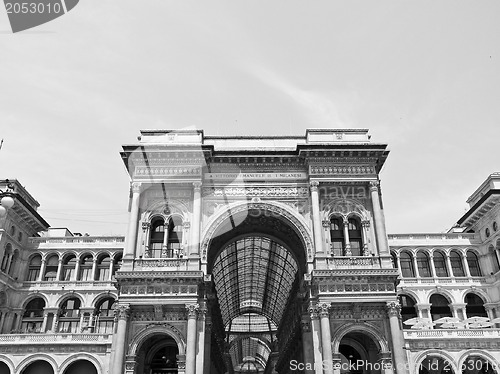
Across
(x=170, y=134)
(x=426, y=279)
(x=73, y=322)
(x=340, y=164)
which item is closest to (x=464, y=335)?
(x=426, y=279)

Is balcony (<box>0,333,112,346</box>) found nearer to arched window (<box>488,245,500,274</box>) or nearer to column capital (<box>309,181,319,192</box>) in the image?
column capital (<box>309,181,319,192</box>)

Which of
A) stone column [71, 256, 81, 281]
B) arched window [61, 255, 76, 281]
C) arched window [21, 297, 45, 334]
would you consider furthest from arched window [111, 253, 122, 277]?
arched window [21, 297, 45, 334]

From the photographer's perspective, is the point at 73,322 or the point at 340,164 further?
the point at 73,322

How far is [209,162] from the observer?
40.3 meters

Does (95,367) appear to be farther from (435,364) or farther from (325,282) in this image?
(435,364)

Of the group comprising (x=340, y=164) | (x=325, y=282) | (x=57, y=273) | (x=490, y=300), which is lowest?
(x=325, y=282)

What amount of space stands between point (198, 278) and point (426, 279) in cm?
2881

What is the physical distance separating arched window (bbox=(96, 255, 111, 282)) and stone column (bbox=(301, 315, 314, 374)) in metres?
25.4

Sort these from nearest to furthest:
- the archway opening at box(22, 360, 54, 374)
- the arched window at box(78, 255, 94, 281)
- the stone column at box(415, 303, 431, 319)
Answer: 1. the archway opening at box(22, 360, 54, 374)
2. the stone column at box(415, 303, 431, 319)
3. the arched window at box(78, 255, 94, 281)

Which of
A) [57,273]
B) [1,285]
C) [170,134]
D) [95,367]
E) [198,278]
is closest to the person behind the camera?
[198,278]

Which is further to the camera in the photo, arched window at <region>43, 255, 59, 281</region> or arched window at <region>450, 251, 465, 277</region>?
arched window at <region>43, 255, 59, 281</region>

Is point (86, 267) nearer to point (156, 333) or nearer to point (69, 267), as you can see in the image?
point (69, 267)

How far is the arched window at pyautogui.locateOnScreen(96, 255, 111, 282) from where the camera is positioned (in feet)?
175

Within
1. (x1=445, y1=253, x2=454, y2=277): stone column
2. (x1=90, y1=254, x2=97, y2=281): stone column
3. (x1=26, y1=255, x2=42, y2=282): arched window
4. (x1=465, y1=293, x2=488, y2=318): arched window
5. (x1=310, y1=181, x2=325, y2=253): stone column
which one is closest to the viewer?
(x1=310, y1=181, x2=325, y2=253): stone column
